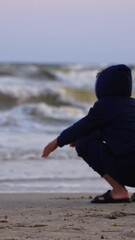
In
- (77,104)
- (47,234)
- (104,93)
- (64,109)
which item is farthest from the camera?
(77,104)

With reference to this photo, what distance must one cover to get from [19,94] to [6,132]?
29.0 feet

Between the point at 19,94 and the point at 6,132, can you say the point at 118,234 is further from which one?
the point at 19,94

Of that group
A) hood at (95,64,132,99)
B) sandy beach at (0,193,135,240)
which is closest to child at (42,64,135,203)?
hood at (95,64,132,99)

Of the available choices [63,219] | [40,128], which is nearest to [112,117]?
[63,219]

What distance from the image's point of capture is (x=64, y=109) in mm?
→ 19266

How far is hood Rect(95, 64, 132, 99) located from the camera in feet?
17.0

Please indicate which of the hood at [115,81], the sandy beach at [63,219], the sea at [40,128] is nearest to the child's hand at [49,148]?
the sandy beach at [63,219]

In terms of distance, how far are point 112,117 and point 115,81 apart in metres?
Result: 0.24

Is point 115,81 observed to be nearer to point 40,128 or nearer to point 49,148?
point 49,148

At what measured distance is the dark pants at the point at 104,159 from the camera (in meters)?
5.16

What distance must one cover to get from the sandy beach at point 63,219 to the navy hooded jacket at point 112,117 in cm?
44

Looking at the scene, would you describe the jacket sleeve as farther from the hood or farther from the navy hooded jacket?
the hood

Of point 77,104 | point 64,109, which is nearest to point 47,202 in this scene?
point 64,109

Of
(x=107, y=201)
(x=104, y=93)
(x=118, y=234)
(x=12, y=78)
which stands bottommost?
(x=118, y=234)
